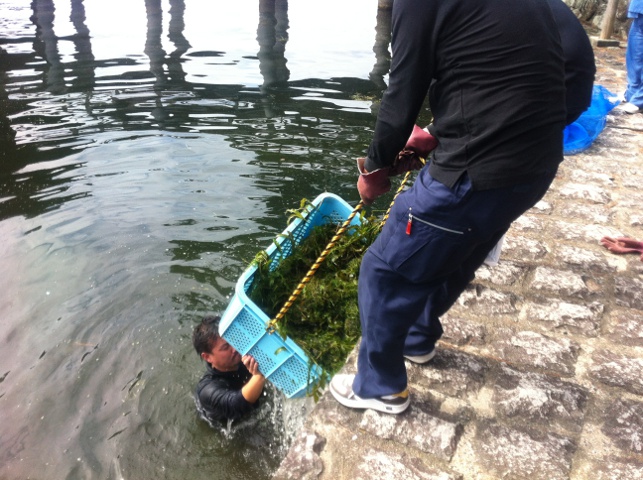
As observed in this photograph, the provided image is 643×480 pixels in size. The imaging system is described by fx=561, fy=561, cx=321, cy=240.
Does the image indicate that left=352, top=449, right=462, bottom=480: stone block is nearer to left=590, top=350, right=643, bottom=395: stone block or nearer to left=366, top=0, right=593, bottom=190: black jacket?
left=590, top=350, right=643, bottom=395: stone block

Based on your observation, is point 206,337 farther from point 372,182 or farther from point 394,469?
point 372,182

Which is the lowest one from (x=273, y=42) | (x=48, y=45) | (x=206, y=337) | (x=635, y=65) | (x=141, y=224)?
(x=48, y=45)

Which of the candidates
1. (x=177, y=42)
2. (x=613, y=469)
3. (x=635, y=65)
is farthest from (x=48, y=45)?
(x=613, y=469)

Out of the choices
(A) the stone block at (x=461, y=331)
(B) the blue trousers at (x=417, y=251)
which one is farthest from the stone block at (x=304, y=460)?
(A) the stone block at (x=461, y=331)

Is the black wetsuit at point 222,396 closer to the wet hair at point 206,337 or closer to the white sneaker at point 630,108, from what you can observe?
the wet hair at point 206,337

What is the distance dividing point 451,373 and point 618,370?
0.88 m

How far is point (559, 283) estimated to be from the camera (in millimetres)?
3721

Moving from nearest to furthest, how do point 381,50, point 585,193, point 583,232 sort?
point 583,232 → point 585,193 → point 381,50

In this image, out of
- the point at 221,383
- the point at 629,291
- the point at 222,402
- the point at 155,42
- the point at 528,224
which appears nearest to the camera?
the point at 629,291

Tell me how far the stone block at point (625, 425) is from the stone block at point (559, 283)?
39.5 inches

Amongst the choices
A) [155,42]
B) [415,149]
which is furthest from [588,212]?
[155,42]

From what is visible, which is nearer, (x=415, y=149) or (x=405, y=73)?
(x=405, y=73)

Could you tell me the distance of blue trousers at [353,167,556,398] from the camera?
6.66ft

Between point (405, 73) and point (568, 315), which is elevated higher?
point (405, 73)
